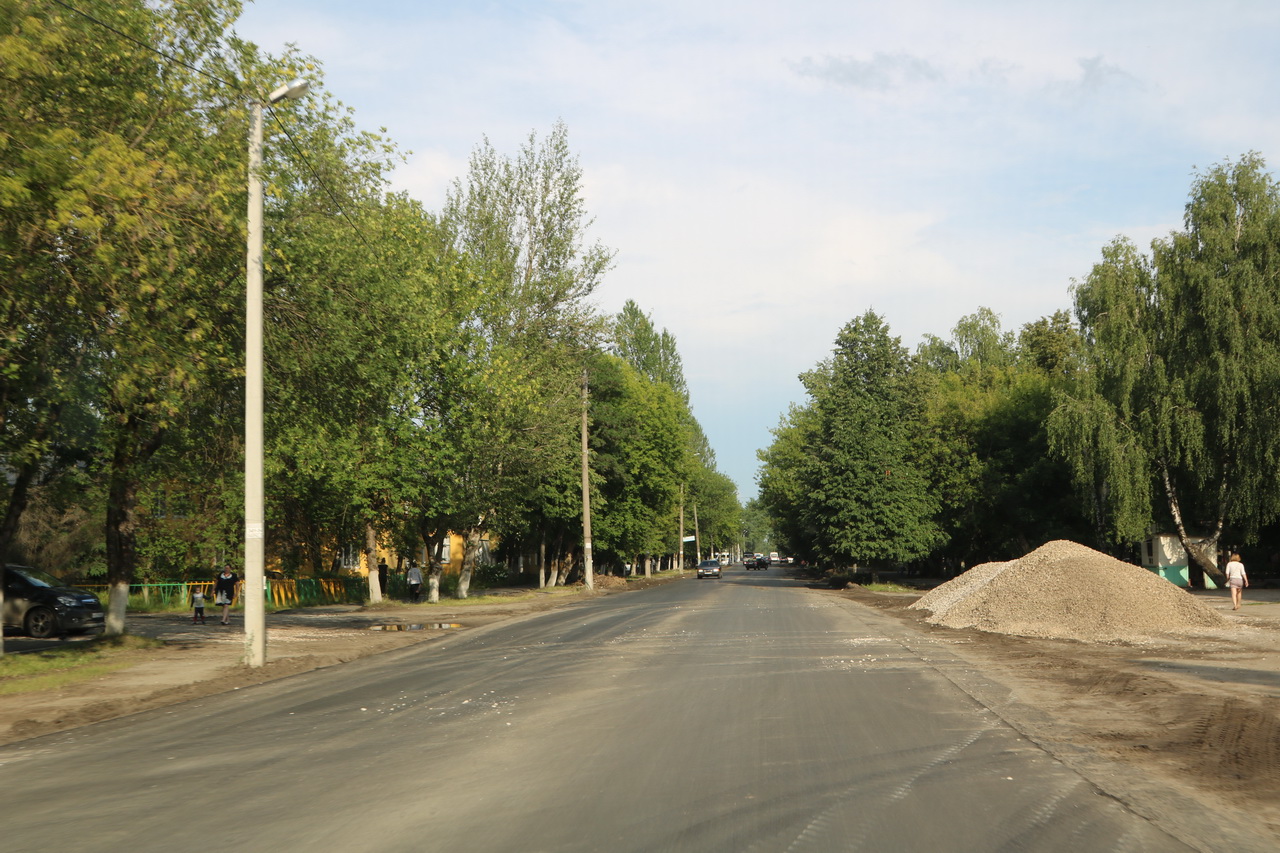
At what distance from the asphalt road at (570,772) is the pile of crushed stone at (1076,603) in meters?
9.23

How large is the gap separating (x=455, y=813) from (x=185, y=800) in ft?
7.00

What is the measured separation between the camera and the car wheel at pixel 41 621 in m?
23.0

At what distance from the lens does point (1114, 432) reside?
3906 centimetres

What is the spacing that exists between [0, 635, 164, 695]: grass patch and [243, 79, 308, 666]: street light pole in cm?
242

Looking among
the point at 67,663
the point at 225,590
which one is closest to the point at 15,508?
the point at 67,663

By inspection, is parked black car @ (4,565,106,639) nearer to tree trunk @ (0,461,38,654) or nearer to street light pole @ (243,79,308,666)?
tree trunk @ (0,461,38,654)

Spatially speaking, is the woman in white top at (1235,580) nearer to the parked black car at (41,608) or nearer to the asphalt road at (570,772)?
the asphalt road at (570,772)

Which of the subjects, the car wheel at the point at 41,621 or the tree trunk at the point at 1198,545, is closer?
the car wheel at the point at 41,621

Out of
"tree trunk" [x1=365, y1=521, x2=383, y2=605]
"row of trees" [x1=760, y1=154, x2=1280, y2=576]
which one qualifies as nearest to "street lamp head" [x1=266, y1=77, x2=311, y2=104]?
"tree trunk" [x1=365, y1=521, x2=383, y2=605]

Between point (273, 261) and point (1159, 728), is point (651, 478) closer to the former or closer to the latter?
point (273, 261)

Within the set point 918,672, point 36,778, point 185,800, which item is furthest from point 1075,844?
point 918,672

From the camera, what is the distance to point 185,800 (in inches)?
288

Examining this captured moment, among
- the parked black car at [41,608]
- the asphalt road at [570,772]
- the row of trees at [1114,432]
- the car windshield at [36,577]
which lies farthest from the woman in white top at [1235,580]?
the car windshield at [36,577]

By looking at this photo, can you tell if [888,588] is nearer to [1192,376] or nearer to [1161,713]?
[1192,376]
